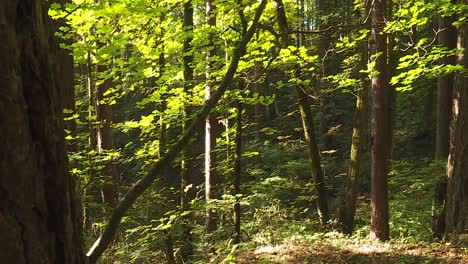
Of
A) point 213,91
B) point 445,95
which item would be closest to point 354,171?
point 213,91

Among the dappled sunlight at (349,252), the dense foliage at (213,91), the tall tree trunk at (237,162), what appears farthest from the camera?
the tall tree trunk at (237,162)

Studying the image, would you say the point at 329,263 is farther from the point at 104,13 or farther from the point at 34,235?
the point at 34,235

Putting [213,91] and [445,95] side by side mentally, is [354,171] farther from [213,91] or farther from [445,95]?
[445,95]

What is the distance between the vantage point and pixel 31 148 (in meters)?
1.49

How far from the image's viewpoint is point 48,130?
1.58m

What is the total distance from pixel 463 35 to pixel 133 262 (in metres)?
9.17

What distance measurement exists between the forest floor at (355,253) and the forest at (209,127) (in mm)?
40

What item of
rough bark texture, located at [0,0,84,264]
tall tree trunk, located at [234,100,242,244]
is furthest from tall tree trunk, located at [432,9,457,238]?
rough bark texture, located at [0,0,84,264]

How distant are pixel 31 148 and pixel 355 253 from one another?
719cm

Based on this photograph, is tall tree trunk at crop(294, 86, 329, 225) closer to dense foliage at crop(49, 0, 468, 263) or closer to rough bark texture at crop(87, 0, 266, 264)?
dense foliage at crop(49, 0, 468, 263)

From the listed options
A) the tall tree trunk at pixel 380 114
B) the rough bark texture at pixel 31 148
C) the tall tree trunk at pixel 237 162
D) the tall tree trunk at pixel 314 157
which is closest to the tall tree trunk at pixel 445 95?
the tall tree trunk at pixel 380 114

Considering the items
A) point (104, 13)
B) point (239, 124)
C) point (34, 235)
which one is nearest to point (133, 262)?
point (239, 124)

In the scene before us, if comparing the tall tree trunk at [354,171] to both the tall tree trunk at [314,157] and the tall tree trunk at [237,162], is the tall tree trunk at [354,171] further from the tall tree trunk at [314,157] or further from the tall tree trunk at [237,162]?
the tall tree trunk at [237,162]

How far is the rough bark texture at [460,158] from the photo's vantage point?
25.9ft
